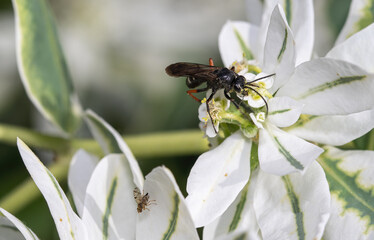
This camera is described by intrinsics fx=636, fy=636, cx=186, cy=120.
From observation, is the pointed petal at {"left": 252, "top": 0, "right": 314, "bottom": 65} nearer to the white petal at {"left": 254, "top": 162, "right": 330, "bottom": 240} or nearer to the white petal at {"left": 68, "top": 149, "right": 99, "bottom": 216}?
the white petal at {"left": 254, "top": 162, "right": 330, "bottom": 240}

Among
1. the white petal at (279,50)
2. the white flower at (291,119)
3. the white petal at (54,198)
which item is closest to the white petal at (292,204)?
the white flower at (291,119)

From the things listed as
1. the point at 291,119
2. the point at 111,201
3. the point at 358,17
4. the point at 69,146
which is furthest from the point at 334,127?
the point at 69,146

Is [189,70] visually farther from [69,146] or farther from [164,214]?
[69,146]

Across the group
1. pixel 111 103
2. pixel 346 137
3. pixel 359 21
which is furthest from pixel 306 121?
pixel 111 103

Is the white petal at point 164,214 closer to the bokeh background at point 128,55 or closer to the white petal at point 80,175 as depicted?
the white petal at point 80,175

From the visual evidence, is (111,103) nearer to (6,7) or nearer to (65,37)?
(65,37)

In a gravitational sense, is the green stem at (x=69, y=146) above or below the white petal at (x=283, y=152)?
below
